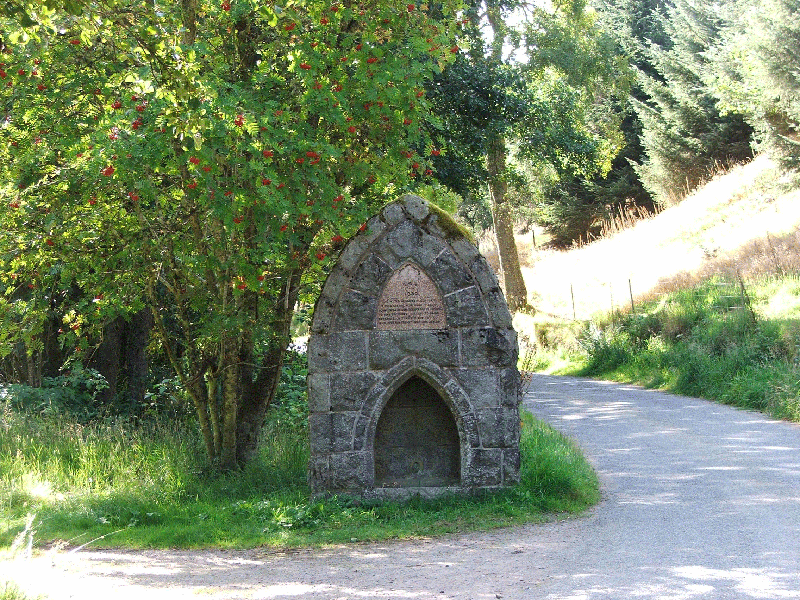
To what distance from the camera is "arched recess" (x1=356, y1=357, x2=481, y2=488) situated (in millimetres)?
8156

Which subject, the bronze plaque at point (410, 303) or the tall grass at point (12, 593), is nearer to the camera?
the tall grass at point (12, 593)

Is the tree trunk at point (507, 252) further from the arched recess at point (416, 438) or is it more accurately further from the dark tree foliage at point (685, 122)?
the arched recess at point (416, 438)

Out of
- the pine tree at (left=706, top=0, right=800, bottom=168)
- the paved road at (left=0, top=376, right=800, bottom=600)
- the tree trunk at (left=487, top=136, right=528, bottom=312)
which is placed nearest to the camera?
the paved road at (left=0, top=376, right=800, bottom=600)

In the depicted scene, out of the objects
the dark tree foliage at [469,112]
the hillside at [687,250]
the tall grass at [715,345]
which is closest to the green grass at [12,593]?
the tall grass at [715,345]

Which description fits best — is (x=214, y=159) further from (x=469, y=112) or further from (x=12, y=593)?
(x=469, y=112)

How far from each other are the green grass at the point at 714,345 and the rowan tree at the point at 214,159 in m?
7.42

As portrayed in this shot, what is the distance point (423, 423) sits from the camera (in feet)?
28.6

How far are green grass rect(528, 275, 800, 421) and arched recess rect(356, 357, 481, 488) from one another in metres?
6.00

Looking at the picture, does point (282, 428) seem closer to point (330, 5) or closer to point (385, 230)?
point (385, 230)

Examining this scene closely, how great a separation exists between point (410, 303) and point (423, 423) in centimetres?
126

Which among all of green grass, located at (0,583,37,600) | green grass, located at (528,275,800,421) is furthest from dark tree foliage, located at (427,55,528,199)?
green grass, located at (0,583,37,600)

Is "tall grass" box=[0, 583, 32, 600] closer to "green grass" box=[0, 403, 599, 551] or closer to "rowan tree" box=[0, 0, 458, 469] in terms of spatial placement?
"green grass" box=[0, 403, 599, 551]

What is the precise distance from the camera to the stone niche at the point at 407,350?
816 centimetres

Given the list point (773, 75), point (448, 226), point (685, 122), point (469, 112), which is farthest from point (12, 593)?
point (685, 122)
